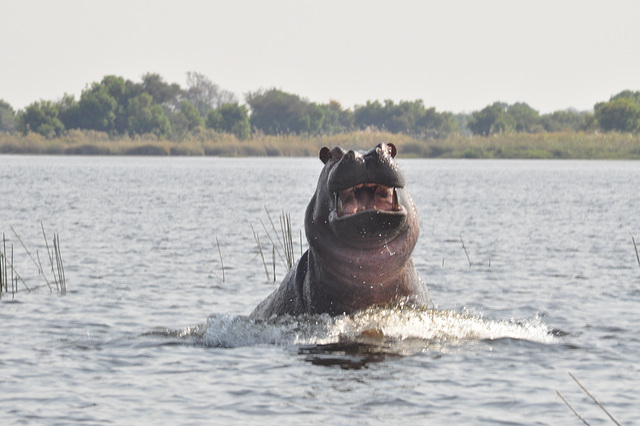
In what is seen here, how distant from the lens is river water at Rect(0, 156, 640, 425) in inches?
255

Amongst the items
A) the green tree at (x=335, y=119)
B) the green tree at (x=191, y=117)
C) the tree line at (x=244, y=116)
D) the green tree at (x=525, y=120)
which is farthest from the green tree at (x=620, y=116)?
the green tree at (x=191, y=117)

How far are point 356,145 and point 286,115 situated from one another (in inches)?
1311

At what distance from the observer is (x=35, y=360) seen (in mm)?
7773

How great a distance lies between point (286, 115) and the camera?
86.9m

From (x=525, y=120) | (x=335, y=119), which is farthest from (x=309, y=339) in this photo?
(x=335, y=119)

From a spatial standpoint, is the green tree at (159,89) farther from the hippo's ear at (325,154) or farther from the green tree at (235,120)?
the hippo's ear at (325,154)

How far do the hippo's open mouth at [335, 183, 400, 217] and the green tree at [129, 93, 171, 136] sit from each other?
71700mm

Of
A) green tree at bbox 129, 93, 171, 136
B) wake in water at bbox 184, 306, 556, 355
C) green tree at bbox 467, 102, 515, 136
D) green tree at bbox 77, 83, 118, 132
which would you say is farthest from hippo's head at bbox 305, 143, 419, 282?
green tree at bbox 77, 83, 118, 132

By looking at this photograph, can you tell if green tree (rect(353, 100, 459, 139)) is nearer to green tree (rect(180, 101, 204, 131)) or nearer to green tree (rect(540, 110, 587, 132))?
green tree (rect(540, 110, 587, 132))

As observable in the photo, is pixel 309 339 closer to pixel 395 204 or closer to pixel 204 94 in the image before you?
pixel 395 204

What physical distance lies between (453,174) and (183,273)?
3467cm

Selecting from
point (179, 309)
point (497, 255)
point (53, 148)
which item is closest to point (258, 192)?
point (497, 255)

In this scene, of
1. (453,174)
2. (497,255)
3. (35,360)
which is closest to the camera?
(35,360)

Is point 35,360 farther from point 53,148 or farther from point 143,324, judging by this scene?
point 53,148
